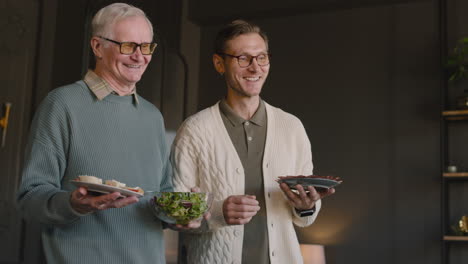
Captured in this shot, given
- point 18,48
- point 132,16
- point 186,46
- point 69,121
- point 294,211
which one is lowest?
point 294,211

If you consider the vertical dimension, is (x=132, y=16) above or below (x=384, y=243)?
above

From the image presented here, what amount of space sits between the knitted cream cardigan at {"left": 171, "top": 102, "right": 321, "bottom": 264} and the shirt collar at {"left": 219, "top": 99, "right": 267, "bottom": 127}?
0.09ft

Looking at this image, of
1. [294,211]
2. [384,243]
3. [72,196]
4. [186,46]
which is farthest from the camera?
[186,46]

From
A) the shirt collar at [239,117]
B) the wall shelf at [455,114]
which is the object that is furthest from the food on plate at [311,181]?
the wall shelf at [455,114]

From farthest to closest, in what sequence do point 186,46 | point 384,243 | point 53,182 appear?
point 186,46
point 384,243
point 53,182

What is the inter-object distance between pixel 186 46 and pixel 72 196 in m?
4.73

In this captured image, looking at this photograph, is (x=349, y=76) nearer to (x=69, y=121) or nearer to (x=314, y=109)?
(x=314, y=109)

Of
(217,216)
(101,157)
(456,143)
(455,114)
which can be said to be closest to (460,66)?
(455,114)

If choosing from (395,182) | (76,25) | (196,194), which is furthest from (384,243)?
(196,194)

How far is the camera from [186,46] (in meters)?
6.17

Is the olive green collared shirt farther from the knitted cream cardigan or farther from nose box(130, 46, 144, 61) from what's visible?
nose box(130, 46, 144, 61)

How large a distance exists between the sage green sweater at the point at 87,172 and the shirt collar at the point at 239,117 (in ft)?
1.91

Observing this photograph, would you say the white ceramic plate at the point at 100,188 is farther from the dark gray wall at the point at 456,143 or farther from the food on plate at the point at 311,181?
the dark gray wall at the point at 456,143

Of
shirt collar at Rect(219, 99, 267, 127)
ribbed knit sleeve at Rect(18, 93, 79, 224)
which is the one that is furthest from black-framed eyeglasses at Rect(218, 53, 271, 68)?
ribbed knit sleeve at Rect(18, 93, 79, 224)
